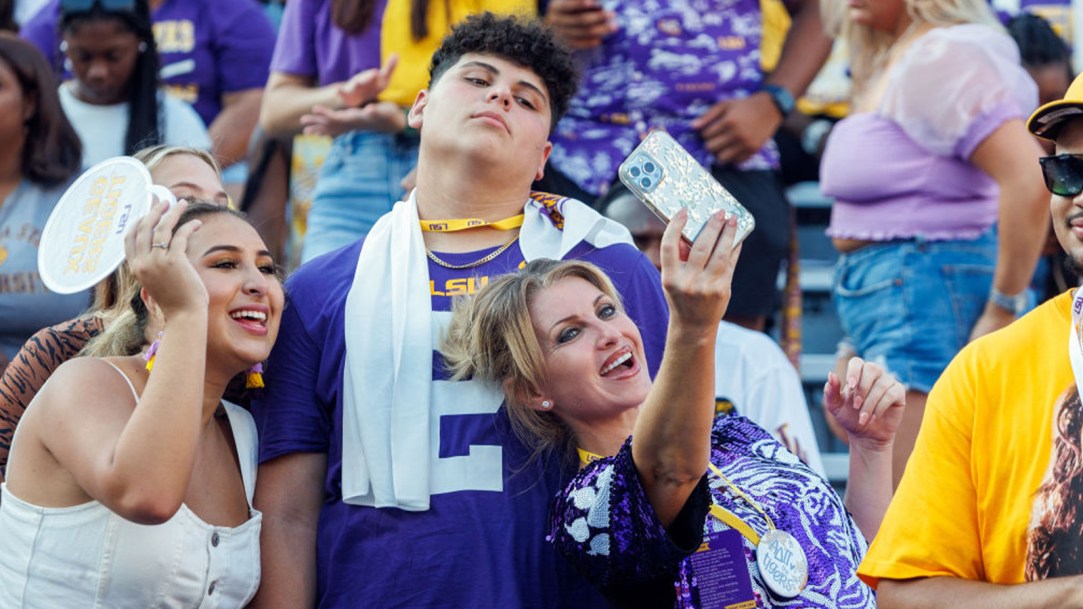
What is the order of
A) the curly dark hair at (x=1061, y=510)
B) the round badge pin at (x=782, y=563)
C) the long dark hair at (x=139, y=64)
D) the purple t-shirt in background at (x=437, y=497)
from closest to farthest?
1. the curly dark hair at (x=1061, y=510)
2. the round badge pin at (x=782, y=563)
3. the purple t-shirt in background at (x=437, y=497)
4. the long dark hair at (x=139, y=64)

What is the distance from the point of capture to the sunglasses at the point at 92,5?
5.20 metres

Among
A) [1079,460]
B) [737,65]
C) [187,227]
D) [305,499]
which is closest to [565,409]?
[305,499]

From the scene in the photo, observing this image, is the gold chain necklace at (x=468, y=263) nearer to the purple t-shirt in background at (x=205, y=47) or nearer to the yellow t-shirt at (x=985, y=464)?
→ the yellow t-shirt at (x=985, y=464)

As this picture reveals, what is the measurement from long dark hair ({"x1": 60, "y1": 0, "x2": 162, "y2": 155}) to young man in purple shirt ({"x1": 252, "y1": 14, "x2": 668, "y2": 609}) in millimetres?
1751

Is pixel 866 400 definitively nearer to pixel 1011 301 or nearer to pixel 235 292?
pixel 1011 301

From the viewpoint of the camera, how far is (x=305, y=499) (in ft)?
10.9

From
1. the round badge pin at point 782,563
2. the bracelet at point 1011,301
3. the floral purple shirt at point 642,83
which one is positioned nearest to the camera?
the round badge pin at point 782,563

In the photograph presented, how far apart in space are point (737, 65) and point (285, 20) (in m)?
1.42

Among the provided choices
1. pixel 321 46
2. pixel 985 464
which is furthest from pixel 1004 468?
pixel 321 46

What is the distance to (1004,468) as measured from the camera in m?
2.62

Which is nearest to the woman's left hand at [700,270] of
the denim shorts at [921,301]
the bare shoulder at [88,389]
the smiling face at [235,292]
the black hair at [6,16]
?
the smiling face at [235,292]

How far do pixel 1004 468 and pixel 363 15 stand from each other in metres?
2.80

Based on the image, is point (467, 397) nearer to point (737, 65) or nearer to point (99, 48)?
point (737, 65)

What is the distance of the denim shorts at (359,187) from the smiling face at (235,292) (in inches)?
50.7
